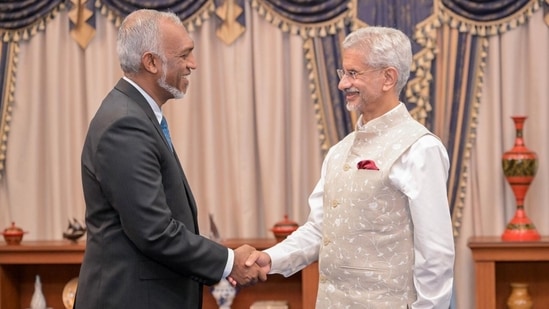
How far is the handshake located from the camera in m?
3.07

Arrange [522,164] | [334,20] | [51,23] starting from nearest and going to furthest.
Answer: [522,164] < [334,20] < [51,23]

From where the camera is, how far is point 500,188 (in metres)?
4.85

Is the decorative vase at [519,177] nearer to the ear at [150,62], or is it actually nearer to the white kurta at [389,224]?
the white kurta at [389,224]

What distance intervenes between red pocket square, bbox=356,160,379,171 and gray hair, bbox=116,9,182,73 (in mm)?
→ 693

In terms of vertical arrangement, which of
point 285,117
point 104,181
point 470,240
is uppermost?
point 285,117

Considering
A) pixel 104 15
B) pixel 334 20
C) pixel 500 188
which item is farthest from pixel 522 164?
pixel 104 15

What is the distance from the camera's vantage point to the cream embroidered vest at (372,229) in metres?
2.81

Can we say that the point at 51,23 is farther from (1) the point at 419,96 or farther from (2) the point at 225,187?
(1) the point at 419,96

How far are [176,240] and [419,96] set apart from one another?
91.7 inches

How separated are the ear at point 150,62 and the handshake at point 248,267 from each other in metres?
0.66

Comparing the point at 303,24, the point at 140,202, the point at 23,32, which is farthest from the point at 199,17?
the point at 140,202

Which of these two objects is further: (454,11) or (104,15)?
(104,15)

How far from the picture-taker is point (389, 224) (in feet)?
9.23

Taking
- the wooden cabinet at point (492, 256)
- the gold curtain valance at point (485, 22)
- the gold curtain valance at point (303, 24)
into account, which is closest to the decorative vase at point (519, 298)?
the wooden cabinet at point (492, 256)
